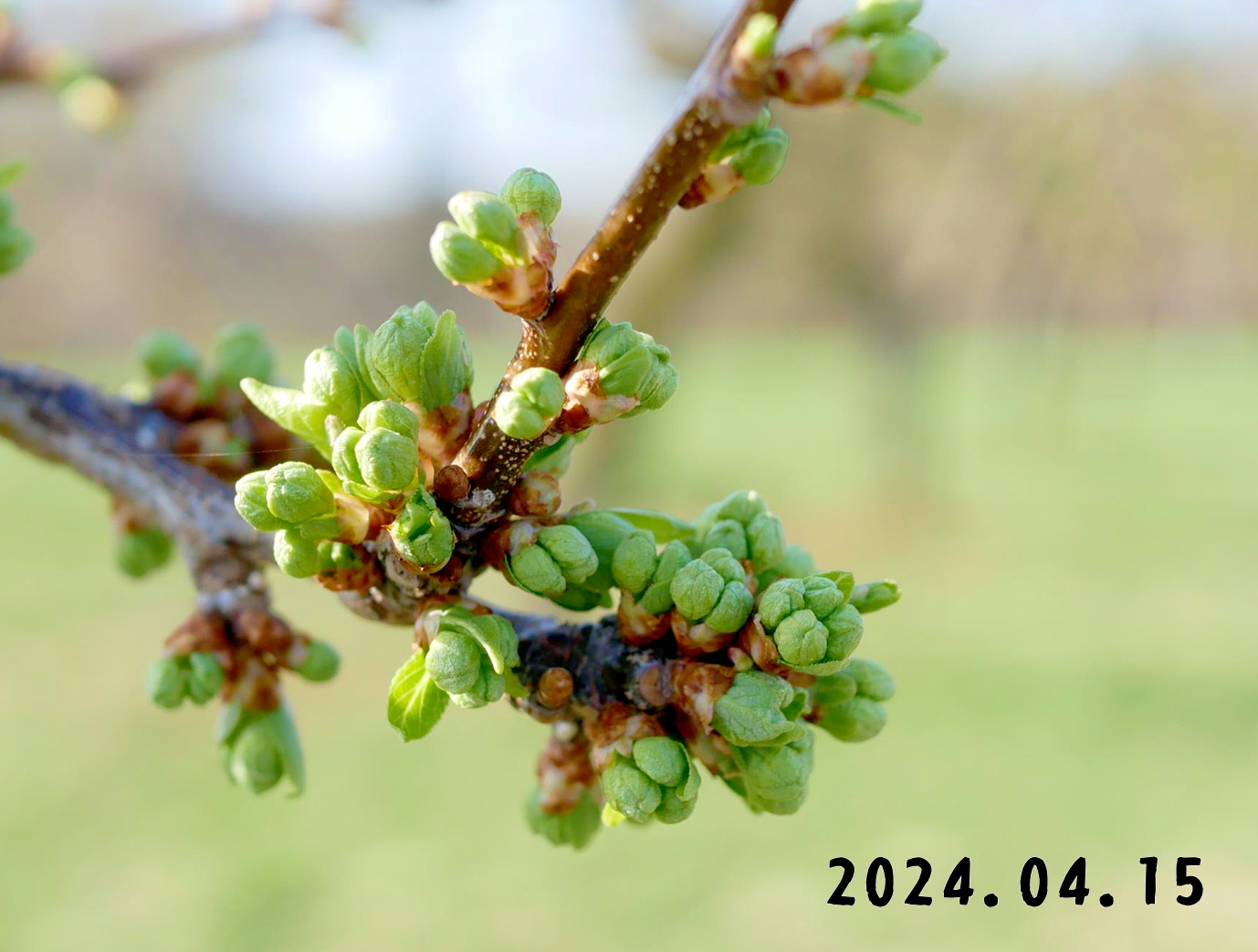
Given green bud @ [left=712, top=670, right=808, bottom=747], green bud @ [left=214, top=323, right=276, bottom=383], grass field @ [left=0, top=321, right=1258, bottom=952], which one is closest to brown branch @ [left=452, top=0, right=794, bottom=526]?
green bud @ [left=712, top=670, right=808, bottom=747]

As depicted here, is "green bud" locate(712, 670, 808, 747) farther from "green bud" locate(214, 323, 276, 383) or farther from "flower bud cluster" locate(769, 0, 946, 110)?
"green bud" locate(214, 323, 276, 383)

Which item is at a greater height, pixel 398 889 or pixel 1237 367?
pixel 1237 367

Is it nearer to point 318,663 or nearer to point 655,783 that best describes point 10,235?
point 318,663

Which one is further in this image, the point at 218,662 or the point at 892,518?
the point at 892,518

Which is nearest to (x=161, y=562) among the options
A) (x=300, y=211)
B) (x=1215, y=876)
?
(x=1215, y=876)

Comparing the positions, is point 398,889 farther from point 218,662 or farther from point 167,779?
point 218,662

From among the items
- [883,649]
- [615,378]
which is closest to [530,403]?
[615,378]
